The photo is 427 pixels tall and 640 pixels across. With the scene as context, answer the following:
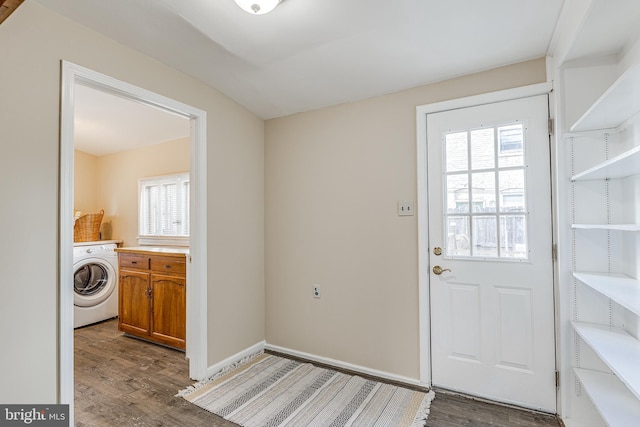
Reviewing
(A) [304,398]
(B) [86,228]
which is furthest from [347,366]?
(B) [86,228]

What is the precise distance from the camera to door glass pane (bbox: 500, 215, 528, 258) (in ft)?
6.70

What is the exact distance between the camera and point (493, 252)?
212cm

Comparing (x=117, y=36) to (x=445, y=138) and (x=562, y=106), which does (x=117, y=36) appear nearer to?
(x=445, y=138)

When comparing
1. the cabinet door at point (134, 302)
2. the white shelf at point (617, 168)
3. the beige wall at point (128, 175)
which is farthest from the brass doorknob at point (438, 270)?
the beige wall at point (128, 175)

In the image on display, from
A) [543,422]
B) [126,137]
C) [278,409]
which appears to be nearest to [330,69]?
[278,409]

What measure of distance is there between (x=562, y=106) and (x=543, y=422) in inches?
74.3

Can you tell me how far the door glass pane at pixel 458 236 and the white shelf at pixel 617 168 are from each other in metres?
0.66

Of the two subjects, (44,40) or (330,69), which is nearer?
(44,40)

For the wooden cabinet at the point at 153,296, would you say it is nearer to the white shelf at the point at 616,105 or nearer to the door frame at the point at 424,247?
the door frame at the point at 424,247

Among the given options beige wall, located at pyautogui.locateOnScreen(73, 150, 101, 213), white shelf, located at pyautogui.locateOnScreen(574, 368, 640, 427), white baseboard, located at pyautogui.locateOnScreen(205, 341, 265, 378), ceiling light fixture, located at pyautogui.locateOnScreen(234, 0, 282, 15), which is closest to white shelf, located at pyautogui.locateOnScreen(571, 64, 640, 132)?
white shelf, located at pyautogui.locateOnScreen(574, 368, 640, 427)

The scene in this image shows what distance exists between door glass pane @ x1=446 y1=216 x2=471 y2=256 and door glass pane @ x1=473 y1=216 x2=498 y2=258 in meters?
0.05

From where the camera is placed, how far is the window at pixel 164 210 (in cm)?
388

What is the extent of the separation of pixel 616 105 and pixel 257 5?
1746 mm

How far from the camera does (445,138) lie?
2271 mm
